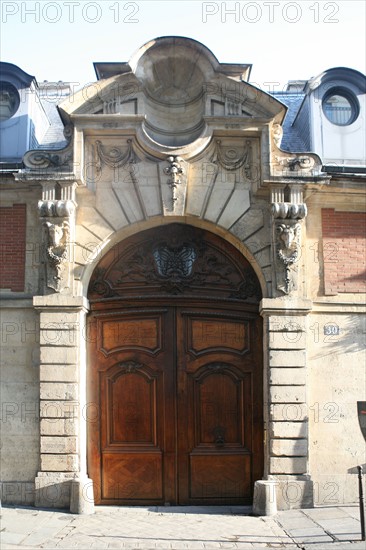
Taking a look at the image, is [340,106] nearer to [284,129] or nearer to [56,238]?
[284,129]

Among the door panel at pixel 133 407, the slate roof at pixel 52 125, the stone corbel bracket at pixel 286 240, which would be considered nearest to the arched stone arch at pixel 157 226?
the stone corbel bracket at pixel 286 240

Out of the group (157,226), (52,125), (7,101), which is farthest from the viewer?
(52,125)

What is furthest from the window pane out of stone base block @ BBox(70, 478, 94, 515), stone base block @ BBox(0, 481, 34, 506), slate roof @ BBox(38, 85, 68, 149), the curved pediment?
stone base block @ BBox(0, 481, 34, 506)

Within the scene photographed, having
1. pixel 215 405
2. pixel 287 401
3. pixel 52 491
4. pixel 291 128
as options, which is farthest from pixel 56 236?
pixel 291 128

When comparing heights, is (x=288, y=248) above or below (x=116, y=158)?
below

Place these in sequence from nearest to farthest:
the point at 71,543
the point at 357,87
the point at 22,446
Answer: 1. the point at 71,543
2. the point at 22,446
3. the point at 357,87

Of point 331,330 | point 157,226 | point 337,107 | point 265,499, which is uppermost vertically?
point 337,107

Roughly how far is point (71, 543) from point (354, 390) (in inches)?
193

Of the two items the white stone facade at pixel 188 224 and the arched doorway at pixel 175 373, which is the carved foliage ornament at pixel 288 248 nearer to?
the white stone facade at pixel 188 224

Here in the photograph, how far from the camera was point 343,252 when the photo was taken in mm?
10820

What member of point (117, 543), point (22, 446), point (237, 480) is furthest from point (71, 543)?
point (237, 480)

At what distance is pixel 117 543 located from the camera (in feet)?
27.3

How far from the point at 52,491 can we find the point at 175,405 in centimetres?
224

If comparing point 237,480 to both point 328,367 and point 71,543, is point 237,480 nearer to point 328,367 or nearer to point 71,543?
point 328,367
